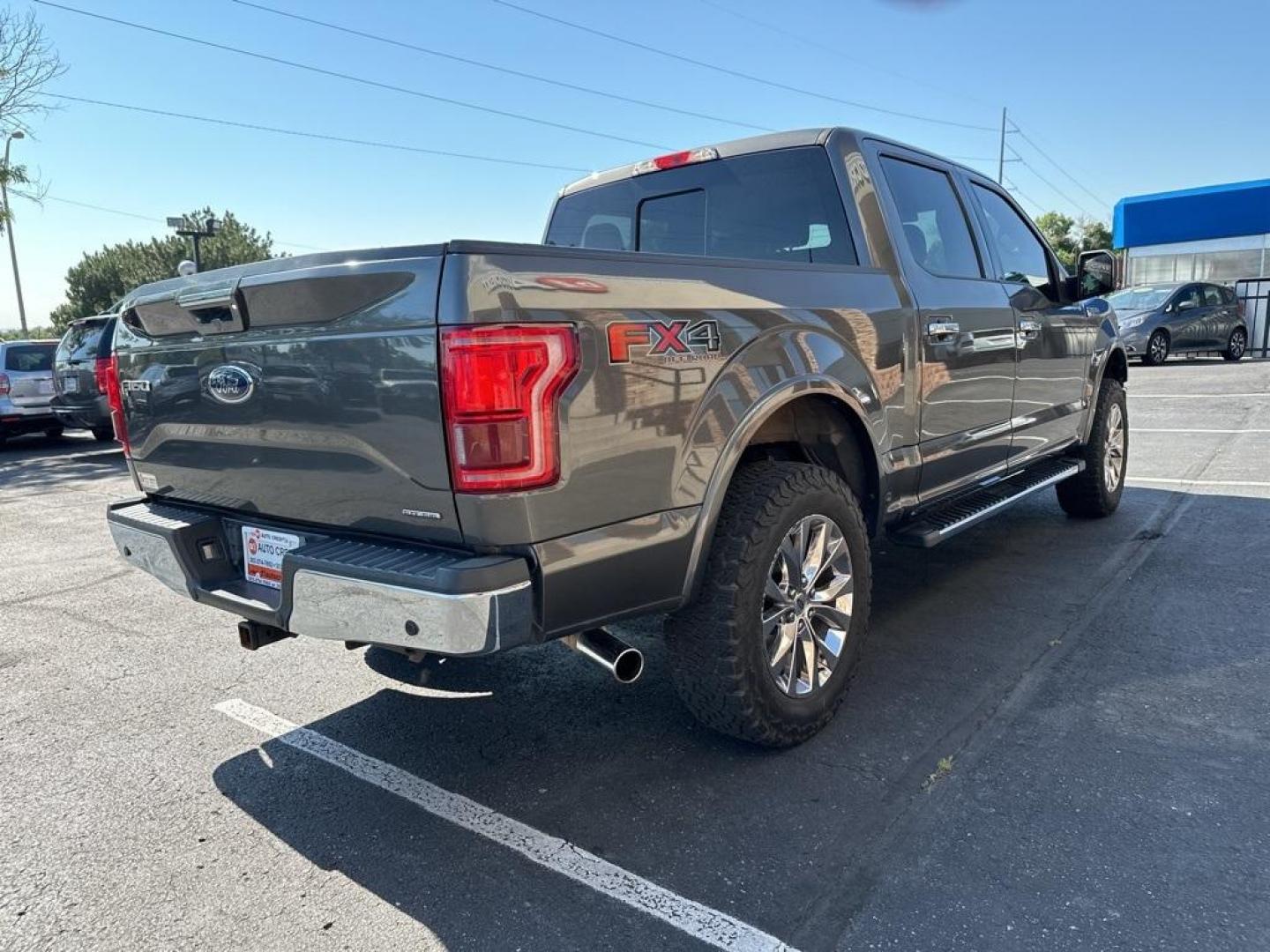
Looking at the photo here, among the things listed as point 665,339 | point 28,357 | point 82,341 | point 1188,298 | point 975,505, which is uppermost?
point 82,341

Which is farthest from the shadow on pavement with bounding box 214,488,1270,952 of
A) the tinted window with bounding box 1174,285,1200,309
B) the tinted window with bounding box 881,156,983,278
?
the tinted window with bounding box 1174,285,1200,309

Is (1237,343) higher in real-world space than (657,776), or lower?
higher

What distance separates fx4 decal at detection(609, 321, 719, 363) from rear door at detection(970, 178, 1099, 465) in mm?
2537

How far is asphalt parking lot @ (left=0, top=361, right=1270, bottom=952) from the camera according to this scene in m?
2.15

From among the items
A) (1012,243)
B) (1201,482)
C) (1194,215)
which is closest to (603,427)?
(1012,243)

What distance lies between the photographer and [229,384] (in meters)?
2.66

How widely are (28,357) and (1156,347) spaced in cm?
1915

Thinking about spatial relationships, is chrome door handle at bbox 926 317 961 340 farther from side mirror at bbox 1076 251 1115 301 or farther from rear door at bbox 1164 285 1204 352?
rear door at bbox 1164 285 1204 352

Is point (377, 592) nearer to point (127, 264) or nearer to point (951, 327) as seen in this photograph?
point (951, 327)

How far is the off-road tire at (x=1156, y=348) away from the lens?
16583 millimetres

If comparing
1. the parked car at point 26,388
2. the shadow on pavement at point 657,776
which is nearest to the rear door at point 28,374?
the parked car at point 26,388

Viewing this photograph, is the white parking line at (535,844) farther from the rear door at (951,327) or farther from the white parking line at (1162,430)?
the white parking line at (1162,430)

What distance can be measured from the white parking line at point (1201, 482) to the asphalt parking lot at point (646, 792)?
2.47 meters

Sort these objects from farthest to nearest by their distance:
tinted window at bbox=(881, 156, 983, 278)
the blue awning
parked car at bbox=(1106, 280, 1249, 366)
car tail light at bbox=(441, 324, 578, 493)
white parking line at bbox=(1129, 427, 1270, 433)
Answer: the blue awning, parked car at bbox=(1106, 280, 1249, 366), white parking line at bbox=(1129, 427, 1270, 433), tinted window at bbox=(881, 156, 983, 278), car tail light at bbox=(441, 324, 578, 493)
